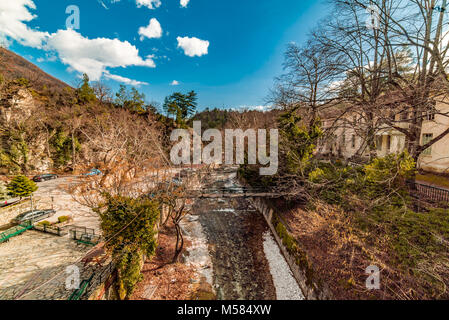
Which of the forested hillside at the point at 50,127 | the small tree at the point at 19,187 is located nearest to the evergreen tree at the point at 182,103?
the forested hillside at the point at 50,127

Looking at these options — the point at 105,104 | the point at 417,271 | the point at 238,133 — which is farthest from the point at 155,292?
the point at 105,104

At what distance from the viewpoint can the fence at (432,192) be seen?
24.7ft

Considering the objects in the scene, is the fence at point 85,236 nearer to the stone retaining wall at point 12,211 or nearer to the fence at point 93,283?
the fence at point 93,283

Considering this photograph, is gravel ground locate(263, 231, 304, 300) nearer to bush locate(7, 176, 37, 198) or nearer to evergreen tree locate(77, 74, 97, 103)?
bush locate(7, 176, 37, 198)

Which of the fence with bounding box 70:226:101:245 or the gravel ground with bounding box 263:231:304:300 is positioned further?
the fence with bounding box 70:226:101:245

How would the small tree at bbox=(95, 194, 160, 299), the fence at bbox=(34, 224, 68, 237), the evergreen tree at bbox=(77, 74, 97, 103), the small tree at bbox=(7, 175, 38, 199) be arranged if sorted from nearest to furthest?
1. the small tree at bbox=(95, 194, 160, 299)
2. the fence at bbox=(34, 224, 68, 237)
3. the small tree at bbox=(7, 175, 38, 199)
4. the evergreen tree at bbox=(77, 74, 97, 103)

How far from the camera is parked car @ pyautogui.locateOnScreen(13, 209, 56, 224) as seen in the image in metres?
11.9

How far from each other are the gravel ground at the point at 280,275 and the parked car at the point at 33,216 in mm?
16015

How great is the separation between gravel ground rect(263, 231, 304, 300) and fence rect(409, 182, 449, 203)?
688cm

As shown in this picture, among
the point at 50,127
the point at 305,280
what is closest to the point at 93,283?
the point at 305,280

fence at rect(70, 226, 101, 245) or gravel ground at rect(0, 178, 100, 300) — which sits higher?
fence at rect(70, 226, 101, 245)

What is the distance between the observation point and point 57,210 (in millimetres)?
14188

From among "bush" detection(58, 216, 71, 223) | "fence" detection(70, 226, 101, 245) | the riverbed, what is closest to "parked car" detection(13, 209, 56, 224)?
"bush" detection(58, 216, 71, 223)
